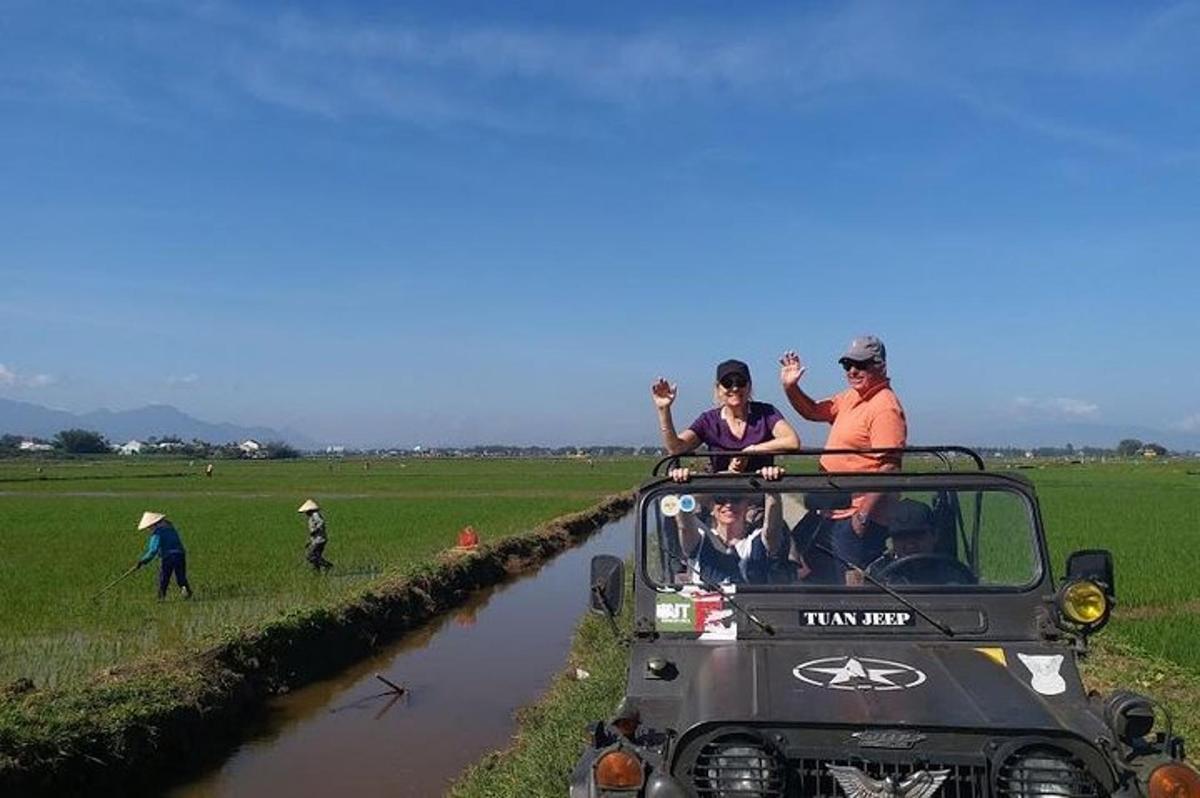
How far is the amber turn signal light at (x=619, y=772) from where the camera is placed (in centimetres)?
354

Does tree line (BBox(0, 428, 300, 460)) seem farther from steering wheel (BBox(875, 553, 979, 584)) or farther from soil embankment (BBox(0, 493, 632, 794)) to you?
steering wheel (BBox(875, 553, 979, 584))

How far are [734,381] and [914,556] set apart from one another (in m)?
1.41

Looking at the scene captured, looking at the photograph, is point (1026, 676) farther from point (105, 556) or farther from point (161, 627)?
point (105, 556)

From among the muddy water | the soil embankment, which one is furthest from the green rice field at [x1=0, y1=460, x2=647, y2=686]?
the muddy water

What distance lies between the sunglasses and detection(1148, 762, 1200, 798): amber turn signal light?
2.77 metres

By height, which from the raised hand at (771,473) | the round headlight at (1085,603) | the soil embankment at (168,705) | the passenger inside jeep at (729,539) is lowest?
the soil embankment at (168,705)

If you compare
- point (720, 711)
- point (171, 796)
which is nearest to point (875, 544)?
point (720, 711)

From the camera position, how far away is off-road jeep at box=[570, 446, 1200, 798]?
3.40m

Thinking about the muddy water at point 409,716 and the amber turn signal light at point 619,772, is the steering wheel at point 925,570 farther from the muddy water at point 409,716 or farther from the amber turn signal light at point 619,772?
the muddy water at point 409,716

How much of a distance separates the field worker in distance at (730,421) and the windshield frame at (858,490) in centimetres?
75

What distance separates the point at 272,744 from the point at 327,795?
179 centimetres

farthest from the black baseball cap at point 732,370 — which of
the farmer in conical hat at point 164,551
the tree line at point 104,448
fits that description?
the tree line at point 104,448

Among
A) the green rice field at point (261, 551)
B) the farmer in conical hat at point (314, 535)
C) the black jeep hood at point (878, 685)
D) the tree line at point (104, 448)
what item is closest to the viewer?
the black jeep hood at point (878, 685)

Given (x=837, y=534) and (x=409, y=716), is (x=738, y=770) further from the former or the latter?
(x=409, y=716)
